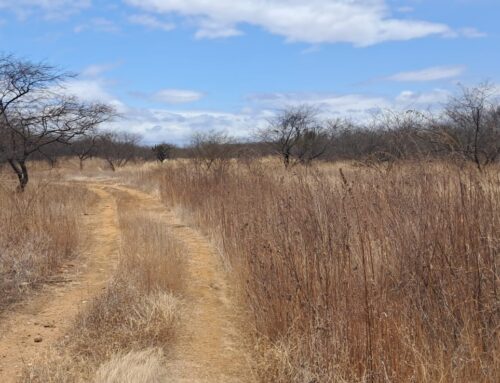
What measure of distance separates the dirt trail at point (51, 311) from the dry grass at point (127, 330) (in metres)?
0.22

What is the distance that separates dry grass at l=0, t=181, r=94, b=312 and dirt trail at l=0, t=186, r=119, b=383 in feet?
0.64

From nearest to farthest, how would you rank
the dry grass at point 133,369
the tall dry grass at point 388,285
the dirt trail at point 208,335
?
the tall dry grass at point 388,285 → the dry grass at point 133,369 → the dirt trail at point 208,335

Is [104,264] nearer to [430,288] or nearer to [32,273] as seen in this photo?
[32,273]

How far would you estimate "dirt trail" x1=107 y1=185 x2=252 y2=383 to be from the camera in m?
4.13

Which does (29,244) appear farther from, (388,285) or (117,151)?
(117,151)

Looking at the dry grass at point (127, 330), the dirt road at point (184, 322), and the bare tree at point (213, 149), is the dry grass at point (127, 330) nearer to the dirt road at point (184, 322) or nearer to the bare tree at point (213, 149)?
the dirt road at point (184, 322)

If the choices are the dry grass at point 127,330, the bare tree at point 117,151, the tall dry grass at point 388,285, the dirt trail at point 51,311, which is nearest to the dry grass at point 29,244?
the dirt trail at point 51,311

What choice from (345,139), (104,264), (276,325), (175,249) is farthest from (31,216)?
(345,139)

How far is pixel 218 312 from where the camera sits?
5.63 m

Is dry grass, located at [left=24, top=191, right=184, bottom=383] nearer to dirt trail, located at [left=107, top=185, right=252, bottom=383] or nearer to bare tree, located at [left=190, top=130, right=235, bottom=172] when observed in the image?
dirt trail, located at [left=107, top=185, right=252, bottom=383]

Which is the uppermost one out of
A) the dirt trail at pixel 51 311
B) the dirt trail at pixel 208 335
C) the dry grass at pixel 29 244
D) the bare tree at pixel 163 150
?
the bare tree at pixel 163 150

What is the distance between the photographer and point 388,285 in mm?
3723

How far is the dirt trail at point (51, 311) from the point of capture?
4.38 metres

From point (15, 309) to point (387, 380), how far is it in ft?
13.3
